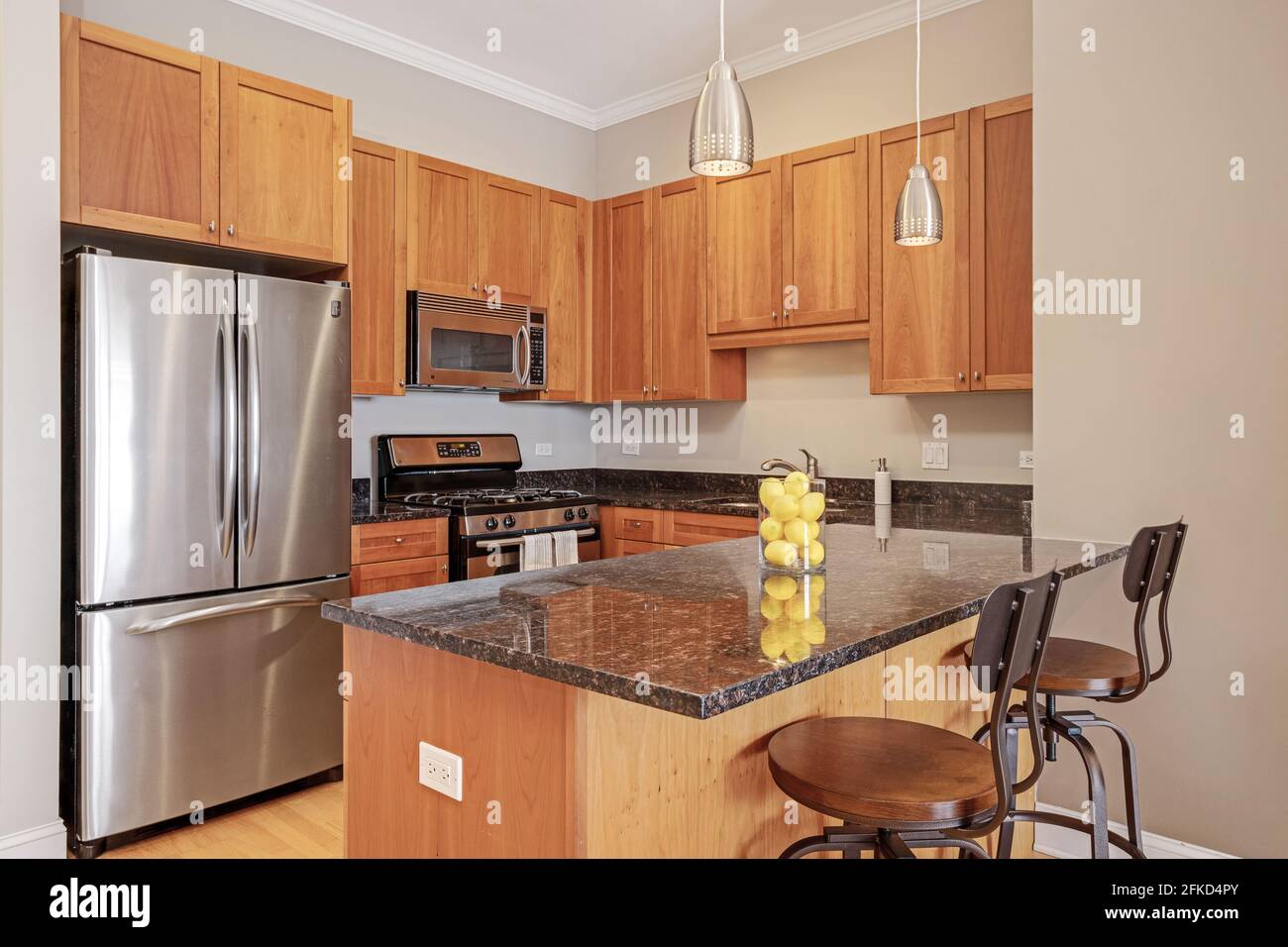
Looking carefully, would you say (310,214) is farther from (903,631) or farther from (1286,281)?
(1286,281)

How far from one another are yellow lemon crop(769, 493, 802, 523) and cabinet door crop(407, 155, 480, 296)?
8.63 ft

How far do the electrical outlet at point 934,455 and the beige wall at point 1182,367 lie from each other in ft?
3.60

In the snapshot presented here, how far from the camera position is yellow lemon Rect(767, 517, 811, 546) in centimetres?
171

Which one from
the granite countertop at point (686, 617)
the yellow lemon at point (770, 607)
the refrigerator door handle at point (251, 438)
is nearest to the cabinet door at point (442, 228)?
the refrigerator door handle at point (251, 438)

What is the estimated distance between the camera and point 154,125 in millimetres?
2758

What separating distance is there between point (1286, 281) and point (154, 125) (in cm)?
330

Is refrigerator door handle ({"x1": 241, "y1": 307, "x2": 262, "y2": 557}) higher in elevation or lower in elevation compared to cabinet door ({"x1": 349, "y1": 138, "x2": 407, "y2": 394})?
lower

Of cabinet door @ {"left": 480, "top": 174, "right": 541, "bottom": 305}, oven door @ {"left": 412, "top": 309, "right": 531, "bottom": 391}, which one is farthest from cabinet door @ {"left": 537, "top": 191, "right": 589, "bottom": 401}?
oven door @ {"left": 412, "top": 309, "right": 531, "bottom": 391}

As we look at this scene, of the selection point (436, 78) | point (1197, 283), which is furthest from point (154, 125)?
point (1197, 283)

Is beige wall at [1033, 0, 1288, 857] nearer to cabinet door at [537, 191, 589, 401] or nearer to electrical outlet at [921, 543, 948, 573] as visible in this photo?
electrical outlet at [921, 543, 948, 573]

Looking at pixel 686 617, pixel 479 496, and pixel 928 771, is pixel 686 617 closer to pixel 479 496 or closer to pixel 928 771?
pixel 928 771

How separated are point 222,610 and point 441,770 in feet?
5.76

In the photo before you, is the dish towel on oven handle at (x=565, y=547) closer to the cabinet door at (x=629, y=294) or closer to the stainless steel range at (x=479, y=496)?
the stainless steel range at (x=479, y=496)

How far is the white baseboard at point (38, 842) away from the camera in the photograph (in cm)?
238
